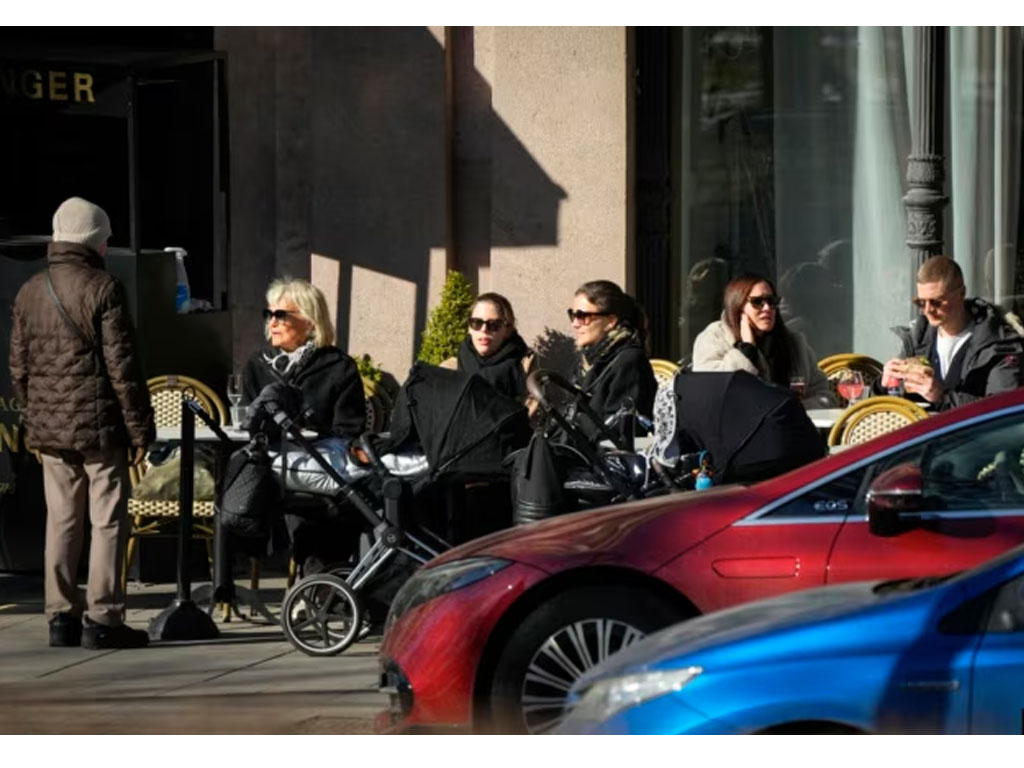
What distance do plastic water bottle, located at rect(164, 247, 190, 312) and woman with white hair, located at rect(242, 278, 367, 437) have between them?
1.65 metres

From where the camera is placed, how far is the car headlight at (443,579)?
7.65 meters

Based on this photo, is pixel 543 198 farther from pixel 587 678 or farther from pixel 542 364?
pixel 587 678

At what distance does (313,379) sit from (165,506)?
113 cm

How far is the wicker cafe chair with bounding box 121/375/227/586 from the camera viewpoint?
11469 mm

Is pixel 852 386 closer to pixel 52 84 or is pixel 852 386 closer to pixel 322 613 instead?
pixel 322 613

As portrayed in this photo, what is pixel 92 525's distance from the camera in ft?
34.0

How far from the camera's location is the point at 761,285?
10.8 metres

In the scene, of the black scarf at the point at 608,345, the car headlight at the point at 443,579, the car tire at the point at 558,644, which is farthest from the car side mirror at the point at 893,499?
the black scarf at the point at 608,345

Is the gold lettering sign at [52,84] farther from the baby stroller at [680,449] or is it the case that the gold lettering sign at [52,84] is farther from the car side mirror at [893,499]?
the car side mirror at [893,499]

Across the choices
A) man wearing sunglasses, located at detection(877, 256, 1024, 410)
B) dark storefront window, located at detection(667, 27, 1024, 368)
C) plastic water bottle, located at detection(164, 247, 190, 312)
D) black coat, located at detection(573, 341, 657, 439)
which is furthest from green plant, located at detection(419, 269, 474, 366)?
man wearing sunglasses, located at detection(877, 256, 1024, 410)

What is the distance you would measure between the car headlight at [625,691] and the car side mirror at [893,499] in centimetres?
170

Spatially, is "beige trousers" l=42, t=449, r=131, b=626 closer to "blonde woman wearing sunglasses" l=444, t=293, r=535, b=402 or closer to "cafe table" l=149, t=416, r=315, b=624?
"cafe table" l=149, t=416, r=315, b=624

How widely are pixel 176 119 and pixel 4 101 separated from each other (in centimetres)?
118

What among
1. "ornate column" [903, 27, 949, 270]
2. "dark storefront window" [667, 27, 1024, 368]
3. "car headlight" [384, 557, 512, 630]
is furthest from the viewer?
"dark storefront window" [667, 27, 1024, 368]
